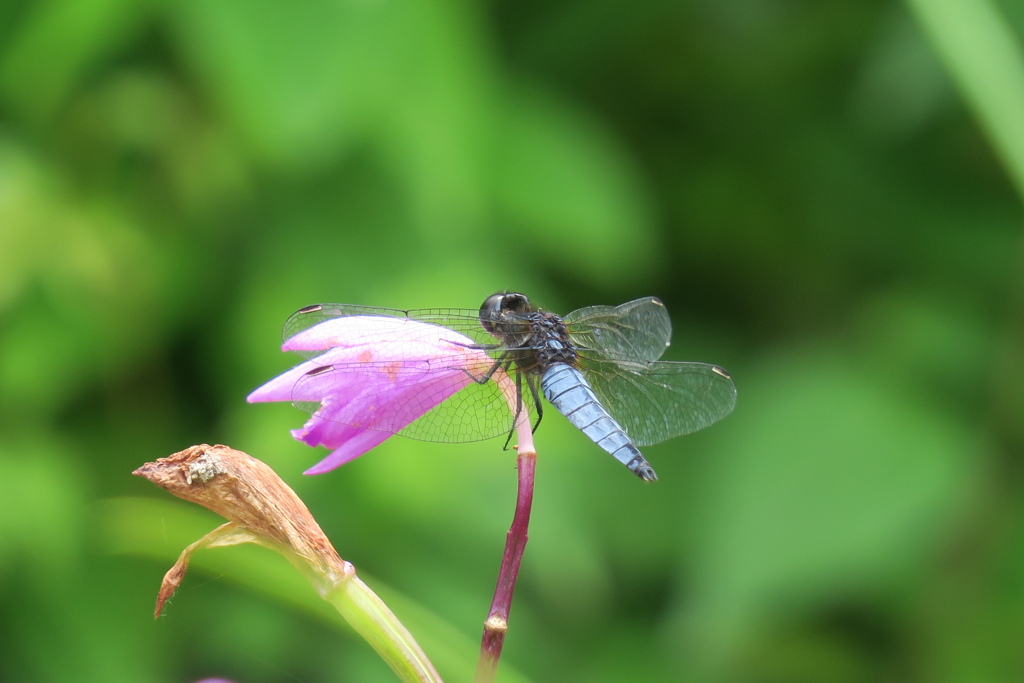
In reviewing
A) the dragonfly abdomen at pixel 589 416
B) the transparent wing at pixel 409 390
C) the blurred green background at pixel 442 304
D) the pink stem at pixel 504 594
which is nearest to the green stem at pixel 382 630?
the pink stem at pixel 504 594

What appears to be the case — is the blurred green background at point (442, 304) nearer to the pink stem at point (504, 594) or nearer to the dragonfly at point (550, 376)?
the dragonfly at point (550, 376)

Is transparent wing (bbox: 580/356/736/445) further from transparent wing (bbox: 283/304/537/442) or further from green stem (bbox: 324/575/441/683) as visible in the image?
green stem (bbox: 324/575/441/683)

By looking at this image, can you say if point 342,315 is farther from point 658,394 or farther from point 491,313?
point 658,394

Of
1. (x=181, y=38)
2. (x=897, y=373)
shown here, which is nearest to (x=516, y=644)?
(x=897, y=373)

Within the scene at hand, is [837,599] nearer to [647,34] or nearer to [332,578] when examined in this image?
[647,34]

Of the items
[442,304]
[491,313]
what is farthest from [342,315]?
[442,304]

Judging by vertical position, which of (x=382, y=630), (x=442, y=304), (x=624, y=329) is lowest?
(x=382, y=630)

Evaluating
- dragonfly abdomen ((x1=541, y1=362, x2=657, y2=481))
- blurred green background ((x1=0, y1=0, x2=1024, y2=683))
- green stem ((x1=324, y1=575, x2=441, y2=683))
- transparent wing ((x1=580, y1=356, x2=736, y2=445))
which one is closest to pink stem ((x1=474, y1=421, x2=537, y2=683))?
green stem ((x1=324, y1=575, x2=441, y2=683))
